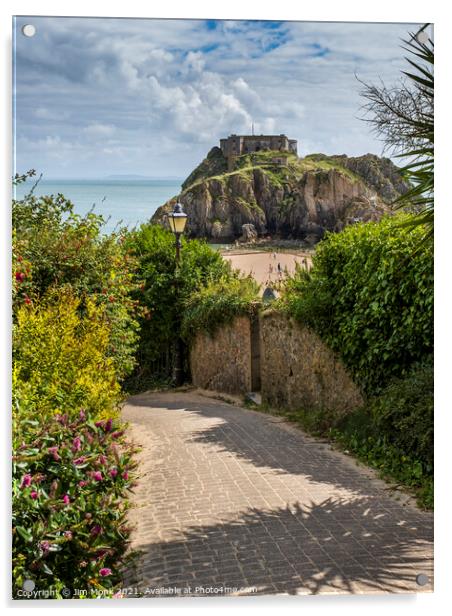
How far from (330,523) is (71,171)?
10.5 feet

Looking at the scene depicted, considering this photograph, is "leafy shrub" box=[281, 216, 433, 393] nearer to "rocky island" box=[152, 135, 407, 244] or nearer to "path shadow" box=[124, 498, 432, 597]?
"rocky island" box=[152, 135, 407, 244]

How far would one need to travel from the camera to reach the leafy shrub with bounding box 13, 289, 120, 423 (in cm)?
496

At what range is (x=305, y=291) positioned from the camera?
8.57m

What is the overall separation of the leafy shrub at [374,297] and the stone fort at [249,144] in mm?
1114

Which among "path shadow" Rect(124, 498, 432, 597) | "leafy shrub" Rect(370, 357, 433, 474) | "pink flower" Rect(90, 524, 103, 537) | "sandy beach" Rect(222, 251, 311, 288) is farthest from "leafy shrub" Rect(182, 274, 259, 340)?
"pink flower" Rect(90, 524, 103, 537)

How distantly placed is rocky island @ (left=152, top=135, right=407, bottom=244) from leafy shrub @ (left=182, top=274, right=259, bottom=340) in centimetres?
476

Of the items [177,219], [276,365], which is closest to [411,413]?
[177,219]

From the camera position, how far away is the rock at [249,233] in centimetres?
513

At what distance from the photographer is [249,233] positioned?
518cm

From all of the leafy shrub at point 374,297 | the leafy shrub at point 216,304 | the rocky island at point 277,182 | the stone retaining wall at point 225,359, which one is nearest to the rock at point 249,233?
the rocky island at point 277,182

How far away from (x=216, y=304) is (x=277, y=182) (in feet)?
21.7

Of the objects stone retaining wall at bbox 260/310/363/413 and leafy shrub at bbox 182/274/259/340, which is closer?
stone retaining wall at bbox 260/310/363/413

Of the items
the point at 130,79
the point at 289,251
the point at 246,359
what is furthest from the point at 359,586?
the point at 246,359
